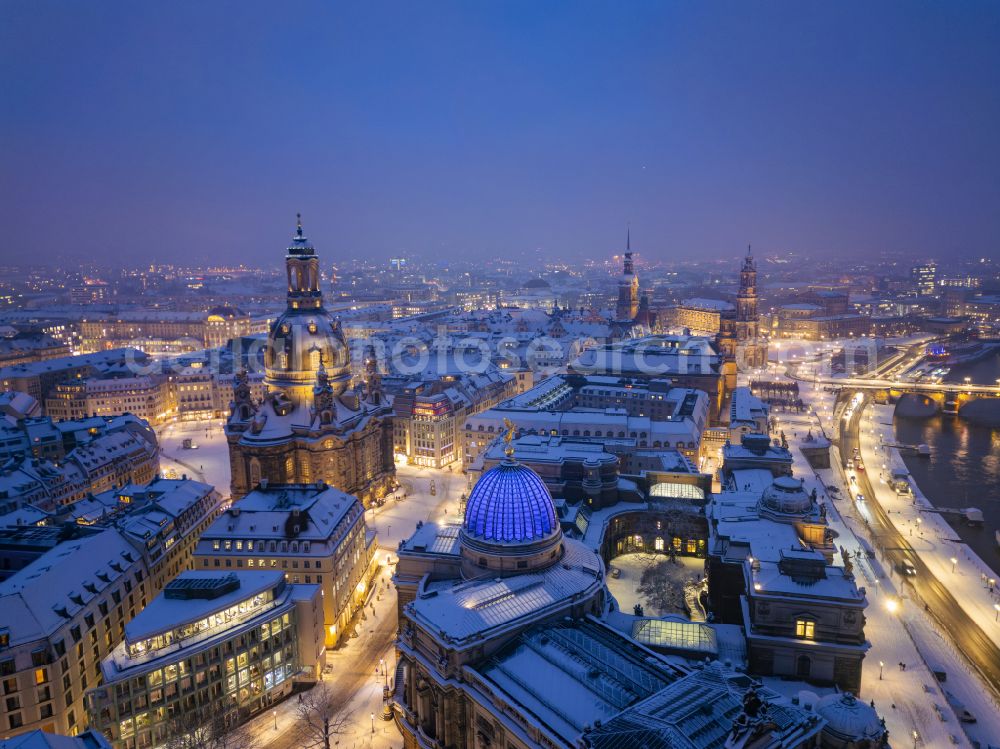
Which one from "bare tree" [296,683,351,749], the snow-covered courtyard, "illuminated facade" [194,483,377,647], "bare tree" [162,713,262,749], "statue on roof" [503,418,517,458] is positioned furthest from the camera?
the snow-covered courtyard

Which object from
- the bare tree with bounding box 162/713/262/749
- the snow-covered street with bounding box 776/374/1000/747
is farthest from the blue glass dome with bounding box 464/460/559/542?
the snow-covered street with bounding box 776/374/1000/747

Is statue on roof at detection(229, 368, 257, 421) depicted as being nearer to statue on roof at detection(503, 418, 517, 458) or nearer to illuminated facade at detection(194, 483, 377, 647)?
illuminated facade at detection(194, 483, 377, 647)

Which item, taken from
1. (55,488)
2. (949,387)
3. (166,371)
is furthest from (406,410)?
(949,387)

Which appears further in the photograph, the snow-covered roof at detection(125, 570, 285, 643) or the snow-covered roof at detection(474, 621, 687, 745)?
the snow-covered roof at detection(125, 570, 285, 643)

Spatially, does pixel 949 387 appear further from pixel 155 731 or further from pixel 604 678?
pixel 155 731

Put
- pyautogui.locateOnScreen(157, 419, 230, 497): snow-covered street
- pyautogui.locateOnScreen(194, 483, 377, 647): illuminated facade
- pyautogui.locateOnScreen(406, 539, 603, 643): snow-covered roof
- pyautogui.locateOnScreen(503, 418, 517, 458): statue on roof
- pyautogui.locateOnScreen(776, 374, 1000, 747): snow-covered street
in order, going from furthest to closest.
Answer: pyautogui.locateOnScreen(157, 419, 230, 497): snow-covered street < pyautogui.locateOnScreen(194, 483, 377, 647): illuminated facade < pyautogui.locateOnScreen(503, 418, 517, 458): statue on roof < pyautogui.locateOnScreen(776, 374, 1000, 747): snow-covered street < pyautogui.locateOnScreen(406, 539, 603, 643): snow-covered roof
